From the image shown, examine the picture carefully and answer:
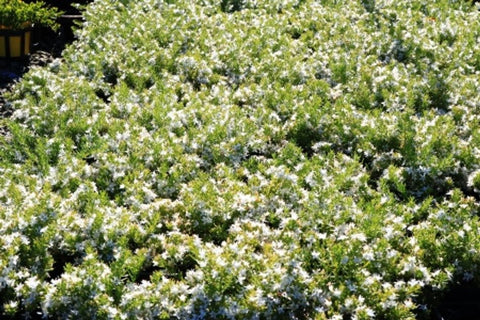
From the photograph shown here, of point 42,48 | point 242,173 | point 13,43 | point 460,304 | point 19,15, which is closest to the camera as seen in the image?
point 460,304

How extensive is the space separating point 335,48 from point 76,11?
3.86 m

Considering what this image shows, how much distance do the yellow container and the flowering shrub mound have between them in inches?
24.7

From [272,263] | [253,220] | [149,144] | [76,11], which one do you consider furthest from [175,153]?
[76,11]

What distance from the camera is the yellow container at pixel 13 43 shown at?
725 cm

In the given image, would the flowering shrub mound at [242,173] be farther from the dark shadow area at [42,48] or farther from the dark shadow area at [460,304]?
the dark shadow area at [42,48]

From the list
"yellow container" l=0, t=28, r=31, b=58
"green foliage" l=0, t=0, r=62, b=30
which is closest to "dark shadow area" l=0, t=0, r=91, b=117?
"yellow container" l=0, t=28, r=31, b=58

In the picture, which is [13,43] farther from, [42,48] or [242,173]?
[242,173]

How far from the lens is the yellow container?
23.8 ft

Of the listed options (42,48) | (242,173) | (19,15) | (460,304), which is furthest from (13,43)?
(460,304)

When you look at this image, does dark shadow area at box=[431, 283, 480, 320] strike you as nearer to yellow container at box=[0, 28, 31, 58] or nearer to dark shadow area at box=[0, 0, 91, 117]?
dark shadow area at box=[0, 0, 91, 117]

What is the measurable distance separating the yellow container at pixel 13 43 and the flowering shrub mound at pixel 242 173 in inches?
24.7

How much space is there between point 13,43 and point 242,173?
3.57 meters

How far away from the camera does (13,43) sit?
7312 mm

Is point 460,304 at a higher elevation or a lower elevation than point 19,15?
lower
